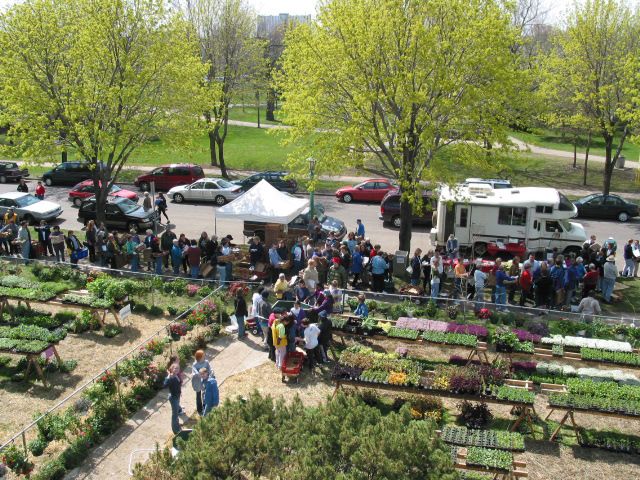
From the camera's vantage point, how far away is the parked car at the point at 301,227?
2394 cm

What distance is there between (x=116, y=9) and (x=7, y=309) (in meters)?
12.5

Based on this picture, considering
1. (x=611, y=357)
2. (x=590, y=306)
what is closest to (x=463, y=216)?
(x=590, y=306)

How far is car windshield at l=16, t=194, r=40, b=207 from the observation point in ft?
94.5

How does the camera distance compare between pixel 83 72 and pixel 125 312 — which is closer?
pixel 125 312

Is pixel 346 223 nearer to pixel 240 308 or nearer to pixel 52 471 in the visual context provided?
pixel 240 308

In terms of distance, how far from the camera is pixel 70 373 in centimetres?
1471

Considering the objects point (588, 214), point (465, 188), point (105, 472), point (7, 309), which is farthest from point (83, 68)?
point (588, 214)

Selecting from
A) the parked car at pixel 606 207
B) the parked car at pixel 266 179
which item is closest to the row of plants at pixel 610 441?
the parked car at pixel 606 207

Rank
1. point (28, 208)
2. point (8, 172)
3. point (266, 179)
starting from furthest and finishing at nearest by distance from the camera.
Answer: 1. point (8, 172)
2. point (266, 179)
3. point (28, 208)

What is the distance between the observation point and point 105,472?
36.3ft

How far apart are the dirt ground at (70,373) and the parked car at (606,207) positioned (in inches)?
885

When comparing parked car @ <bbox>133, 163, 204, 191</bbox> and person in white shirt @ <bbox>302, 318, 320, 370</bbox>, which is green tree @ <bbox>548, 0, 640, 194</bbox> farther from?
person in white shirt @ <bbox>302, 318, 320, 370</bbox>

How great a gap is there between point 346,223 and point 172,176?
12338mm

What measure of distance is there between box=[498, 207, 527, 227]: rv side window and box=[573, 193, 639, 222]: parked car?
9.37 metres
